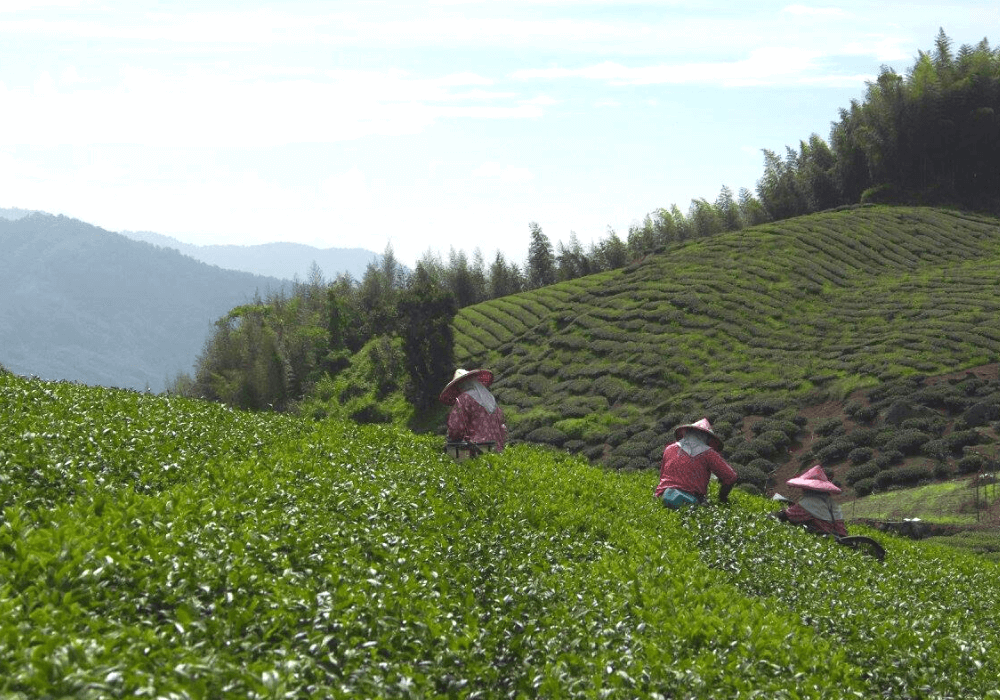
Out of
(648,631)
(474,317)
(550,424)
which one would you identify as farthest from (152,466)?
(474,317)

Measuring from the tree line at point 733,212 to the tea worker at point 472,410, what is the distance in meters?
52.3

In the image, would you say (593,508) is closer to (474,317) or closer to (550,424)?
(550,424)

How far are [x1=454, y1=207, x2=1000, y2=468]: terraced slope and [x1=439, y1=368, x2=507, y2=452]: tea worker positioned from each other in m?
27.9

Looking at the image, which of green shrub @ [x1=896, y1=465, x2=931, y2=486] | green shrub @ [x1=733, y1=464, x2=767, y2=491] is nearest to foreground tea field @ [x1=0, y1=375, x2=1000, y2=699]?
green shrub @ [x1=896, y1=465, x2=931, y2=486]

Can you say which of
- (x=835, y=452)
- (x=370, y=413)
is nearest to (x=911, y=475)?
(x=835, y=452)

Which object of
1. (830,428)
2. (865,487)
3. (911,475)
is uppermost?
(830,428)

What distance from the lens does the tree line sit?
84.1 meters

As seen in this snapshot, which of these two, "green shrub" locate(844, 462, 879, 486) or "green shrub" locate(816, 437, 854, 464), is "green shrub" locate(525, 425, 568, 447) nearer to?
"green shrub" locate(816, 437, 854, 464)

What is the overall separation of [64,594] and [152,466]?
530 cm

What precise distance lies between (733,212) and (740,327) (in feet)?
140

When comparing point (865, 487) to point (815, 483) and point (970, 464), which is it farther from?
point (815, 483)

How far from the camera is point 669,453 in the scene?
53.8ft

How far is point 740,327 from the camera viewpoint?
6191 cm

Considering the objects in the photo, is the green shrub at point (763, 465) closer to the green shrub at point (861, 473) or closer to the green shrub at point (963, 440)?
the green shrub at point (861, 473)
